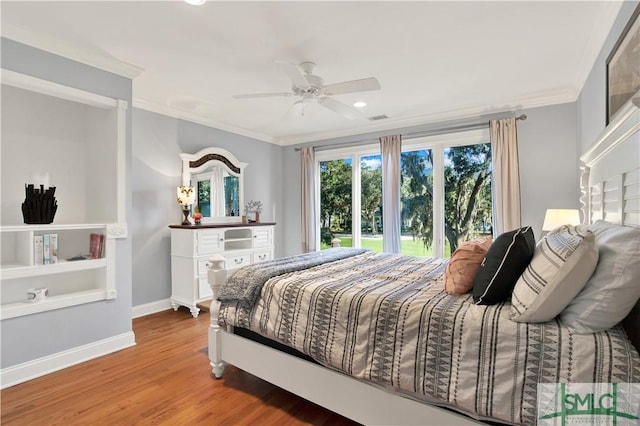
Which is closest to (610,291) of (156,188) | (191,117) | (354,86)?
(354,86)

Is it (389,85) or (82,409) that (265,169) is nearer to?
(389,85)

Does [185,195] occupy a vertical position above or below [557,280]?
above

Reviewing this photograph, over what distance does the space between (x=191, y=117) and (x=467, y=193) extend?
3.75 meters

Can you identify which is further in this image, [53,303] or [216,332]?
[53,303]

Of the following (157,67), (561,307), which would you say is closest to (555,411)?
(561,307)

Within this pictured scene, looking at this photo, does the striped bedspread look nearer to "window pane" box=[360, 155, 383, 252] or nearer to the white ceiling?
the white ceiling

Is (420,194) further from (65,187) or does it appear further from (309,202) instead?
(65,187)

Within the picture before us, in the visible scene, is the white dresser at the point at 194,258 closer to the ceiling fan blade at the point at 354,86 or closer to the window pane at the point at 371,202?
the window pane at the point at 371,202

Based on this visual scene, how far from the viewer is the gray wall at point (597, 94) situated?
6.35 feet

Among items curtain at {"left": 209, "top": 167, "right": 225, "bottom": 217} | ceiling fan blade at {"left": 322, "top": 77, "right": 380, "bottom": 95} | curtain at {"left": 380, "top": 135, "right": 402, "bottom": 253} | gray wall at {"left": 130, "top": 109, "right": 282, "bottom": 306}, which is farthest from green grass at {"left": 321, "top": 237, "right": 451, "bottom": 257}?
gray wall at {"left": 130, "top": 109, "right": 282, "bottom": 306}

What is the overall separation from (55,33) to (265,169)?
130 inches

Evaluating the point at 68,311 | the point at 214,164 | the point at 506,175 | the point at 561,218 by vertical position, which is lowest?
the point at 68,311

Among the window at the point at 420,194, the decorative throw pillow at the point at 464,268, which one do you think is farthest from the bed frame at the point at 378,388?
the window at the point at 420,194

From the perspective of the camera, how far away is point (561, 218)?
2.95m
